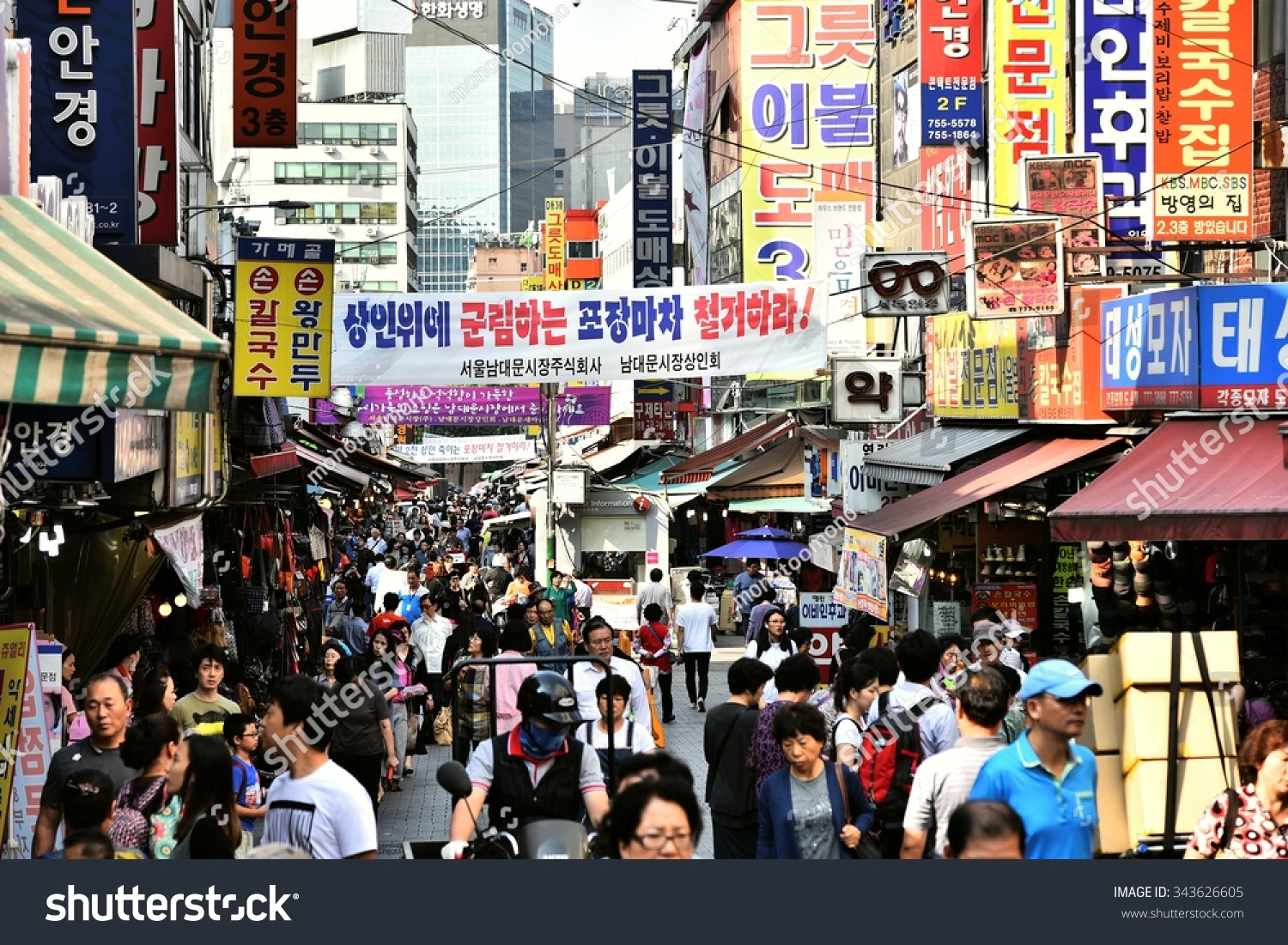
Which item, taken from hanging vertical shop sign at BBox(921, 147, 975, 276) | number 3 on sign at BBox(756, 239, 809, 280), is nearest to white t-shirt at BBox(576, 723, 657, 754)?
hanging vertical shop sign at BBox(921, 147, 975, 276)

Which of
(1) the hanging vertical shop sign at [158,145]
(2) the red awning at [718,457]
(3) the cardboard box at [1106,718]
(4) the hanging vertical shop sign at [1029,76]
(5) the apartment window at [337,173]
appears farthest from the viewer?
(5) the apartment window at [337,173]

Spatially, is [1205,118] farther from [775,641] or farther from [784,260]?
[784,260]

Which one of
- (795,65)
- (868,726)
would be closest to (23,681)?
(868,726)

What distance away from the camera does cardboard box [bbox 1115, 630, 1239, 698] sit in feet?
24.5

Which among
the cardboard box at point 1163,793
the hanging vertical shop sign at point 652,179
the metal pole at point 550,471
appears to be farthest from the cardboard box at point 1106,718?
the hanging vertical shop sign at point 652,179

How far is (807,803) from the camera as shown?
741 centimetres

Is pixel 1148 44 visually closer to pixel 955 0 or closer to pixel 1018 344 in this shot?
pixel 1018 344

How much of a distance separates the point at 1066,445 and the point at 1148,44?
3.84m

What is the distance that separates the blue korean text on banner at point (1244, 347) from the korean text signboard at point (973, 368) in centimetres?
435

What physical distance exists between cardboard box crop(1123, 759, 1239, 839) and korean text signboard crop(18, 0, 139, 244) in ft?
25.5

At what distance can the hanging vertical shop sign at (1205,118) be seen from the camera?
15.4 metres

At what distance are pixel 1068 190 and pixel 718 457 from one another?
1676 centimetres

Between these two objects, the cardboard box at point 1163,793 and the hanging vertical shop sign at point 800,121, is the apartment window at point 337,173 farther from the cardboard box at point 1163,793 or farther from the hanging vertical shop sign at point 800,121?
the cardboard box at point 1163,793

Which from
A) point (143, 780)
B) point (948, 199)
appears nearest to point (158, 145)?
point (143, 780)
